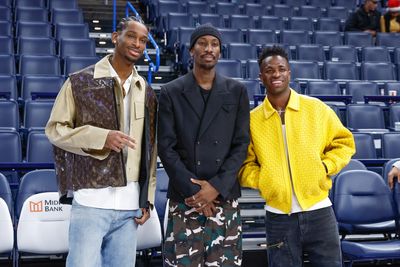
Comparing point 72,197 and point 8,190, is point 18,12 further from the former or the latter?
point 72,197

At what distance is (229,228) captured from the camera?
2561mm

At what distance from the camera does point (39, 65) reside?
698 cm

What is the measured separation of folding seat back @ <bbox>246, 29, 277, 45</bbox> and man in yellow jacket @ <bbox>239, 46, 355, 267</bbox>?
5931 millimetres

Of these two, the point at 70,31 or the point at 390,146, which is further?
the point at 70,31

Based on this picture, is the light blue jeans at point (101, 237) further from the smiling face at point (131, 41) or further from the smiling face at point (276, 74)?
the smiling face at point (276, 74)

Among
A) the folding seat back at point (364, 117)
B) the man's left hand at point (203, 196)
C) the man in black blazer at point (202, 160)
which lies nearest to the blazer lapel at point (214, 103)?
the man in black blazer at point (202, 160)

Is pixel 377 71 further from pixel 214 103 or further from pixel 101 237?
pixel 101 237

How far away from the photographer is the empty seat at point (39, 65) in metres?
6.96

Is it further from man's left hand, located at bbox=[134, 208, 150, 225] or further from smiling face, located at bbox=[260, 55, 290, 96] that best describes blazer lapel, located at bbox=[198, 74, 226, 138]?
man's left hand, located at bbox=[134, 208, 150, 225]

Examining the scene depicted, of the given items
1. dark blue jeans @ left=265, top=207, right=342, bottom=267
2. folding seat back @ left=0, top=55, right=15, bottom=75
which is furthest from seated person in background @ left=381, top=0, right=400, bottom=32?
dark blue jeans @ left=265, top=207, right=342, bottom=267

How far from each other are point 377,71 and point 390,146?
9.01 feet

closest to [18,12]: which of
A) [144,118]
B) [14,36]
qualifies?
[14,36]

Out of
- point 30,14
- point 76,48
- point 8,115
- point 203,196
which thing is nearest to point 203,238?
point 203,196

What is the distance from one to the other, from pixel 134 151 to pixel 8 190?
151 centimetres
